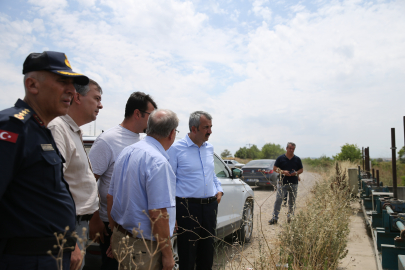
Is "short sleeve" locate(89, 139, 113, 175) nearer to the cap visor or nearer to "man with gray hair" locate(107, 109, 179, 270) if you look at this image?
"man with gray hair" locate(107, 109, 179, 270)

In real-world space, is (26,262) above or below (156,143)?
below

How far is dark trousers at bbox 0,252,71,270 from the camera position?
1274 mm

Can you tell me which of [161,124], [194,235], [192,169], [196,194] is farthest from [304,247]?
[161,124]

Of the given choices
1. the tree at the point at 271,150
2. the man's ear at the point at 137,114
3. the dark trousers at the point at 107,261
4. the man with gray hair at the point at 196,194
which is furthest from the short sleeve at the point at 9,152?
the tree at the point at 271,150

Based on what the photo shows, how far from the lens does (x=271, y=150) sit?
83.1m

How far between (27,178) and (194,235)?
211 cm

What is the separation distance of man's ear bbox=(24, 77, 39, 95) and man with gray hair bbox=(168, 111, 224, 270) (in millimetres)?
1958

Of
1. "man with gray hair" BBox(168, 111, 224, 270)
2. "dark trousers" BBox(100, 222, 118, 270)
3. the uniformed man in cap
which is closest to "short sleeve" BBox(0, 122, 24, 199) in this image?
the uniformed man in cap

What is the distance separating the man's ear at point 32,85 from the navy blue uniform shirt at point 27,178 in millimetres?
78

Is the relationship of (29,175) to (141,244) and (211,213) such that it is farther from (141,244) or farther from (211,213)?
(211,213)

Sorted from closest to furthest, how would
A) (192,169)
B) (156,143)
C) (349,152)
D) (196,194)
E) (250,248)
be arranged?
(156,143) < (196,194) < (192,169) < (250,248) < (349,152)

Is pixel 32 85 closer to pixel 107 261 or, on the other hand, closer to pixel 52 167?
pixel 52 167

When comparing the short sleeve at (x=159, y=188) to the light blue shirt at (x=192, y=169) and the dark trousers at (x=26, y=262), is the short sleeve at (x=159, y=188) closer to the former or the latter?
the dark trousers at (x=26, y=262)

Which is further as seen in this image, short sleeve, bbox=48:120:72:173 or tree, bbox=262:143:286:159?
tree, bbox=262:143:286:159
